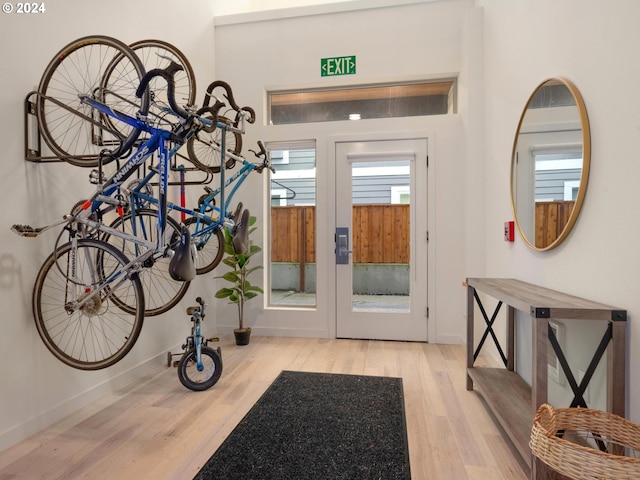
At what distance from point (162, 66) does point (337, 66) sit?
169 cm

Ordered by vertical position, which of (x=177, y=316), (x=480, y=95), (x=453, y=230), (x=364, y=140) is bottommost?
(x=177, y=316)

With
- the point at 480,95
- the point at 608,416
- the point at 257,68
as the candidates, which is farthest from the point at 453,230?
the point at 257,68

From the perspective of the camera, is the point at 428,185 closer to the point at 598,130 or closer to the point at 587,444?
the point at 598,130

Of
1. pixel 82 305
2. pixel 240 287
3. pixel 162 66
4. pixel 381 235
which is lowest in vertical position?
pixel 240 287

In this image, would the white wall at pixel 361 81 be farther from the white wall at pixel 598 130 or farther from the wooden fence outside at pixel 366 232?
the white wall at pixel 598 130

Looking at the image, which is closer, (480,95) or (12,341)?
(12,341)

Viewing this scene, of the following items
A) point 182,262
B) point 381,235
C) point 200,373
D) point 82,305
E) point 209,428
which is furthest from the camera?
point 381,235

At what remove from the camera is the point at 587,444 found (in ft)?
5.00

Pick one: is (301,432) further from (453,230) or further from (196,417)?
(453,230)

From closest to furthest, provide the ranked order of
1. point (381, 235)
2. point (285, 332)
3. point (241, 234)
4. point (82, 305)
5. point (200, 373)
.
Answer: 1. point (82, 305)
2. point (241, 234)
3. point (200, 373)
4. point (381, 235)
5. point (285, 332)

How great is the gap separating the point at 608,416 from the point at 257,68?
3.93 metres

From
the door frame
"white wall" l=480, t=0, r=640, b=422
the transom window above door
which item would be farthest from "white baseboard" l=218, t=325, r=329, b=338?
the transom window above door

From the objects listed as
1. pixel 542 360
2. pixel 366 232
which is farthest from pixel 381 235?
pixel 542 360

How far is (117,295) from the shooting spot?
240 cm
